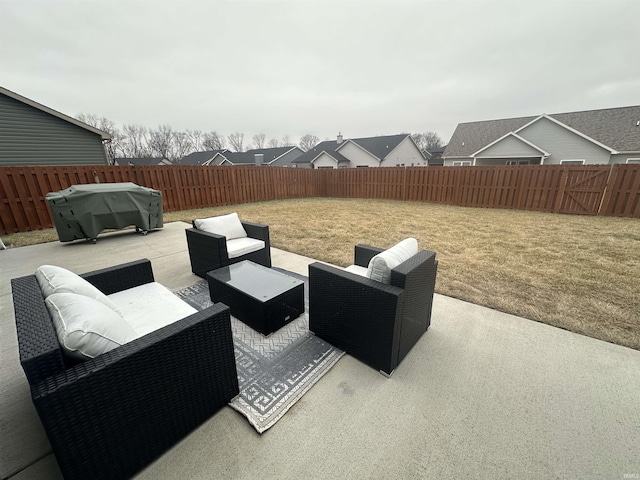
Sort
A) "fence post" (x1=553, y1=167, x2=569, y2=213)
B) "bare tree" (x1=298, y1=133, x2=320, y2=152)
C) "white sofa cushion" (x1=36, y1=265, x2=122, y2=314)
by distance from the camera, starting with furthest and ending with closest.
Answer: "bare tree" (x1=298, y1=133, x2=320, y2=152), "fence post" (x1=553, y1=167, x2=569, y2=213), "white sofa cushion" (x1=36, y1=265, x2=122, y2=314)

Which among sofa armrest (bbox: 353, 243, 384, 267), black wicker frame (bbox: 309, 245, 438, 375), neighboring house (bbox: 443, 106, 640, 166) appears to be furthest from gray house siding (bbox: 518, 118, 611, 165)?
black wicker frame (bbox: 309, 245, 438, 375)

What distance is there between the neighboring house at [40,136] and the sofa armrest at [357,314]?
13.0 m

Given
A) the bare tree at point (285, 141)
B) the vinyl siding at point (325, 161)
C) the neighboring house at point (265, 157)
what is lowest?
the vinyl siding at point (325, 161)

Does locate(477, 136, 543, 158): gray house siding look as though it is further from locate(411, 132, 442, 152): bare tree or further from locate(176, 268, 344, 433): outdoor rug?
locate(411, 132, 442, 152): bare tree

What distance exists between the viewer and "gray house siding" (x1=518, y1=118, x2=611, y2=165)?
1430cm

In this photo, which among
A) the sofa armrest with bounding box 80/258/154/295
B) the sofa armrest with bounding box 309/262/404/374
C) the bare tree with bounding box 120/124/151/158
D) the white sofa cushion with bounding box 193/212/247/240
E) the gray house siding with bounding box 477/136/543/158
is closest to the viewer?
the sofa armrest with bounding box 309/262/404/374

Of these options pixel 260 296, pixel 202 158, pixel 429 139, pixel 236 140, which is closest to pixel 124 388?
pixel 260 296

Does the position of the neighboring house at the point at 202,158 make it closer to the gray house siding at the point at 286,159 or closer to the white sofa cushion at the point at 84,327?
the gray house siding at the point at 286,159

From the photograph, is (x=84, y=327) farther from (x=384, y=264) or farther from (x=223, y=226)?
(x=223, y=226)

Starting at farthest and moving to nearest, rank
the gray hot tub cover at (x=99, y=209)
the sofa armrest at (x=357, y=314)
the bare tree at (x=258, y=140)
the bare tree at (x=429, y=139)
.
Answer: the bare tree at (x=429, y=139) < the bare tree at (x=258, y=140) < the gray hot tub cover at (x=99, y=209) < the sofa armrest at (x=357, y=314)

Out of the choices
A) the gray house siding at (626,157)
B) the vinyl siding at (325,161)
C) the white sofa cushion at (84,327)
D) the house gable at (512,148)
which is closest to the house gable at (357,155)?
the vinyl siding at (325,161)

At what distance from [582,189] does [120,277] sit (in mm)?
12799

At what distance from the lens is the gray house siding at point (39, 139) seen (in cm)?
838

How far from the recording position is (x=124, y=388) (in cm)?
116
